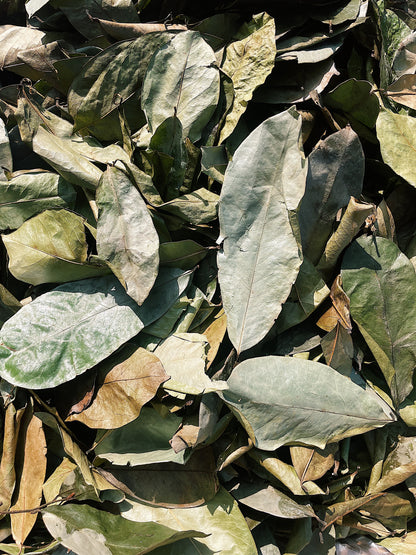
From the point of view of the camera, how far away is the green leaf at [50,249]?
0.67 meters

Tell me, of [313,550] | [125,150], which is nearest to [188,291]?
[125,150]

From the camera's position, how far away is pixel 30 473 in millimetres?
708

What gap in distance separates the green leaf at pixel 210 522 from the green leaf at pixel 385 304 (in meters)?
0.26

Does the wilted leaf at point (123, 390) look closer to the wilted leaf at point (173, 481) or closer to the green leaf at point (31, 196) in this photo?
the wilted leaf at point (173, 481)

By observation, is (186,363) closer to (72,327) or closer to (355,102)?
(72,327)

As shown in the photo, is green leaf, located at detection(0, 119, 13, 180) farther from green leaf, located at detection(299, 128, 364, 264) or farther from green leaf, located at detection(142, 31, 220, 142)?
green leaf, located at detection(299, 128, 364, 264)

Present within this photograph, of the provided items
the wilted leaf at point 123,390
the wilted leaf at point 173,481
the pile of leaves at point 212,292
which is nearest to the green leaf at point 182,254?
the pile of leaves at point 212,292

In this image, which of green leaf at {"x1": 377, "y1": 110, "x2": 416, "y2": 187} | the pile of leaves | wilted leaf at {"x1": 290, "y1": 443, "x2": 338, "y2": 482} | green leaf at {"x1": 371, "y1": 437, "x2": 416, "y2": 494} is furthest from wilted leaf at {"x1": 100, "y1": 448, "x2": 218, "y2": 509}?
green leaf at {"x1": 377, "y1": 110, "x2": 416, "y2": 187}

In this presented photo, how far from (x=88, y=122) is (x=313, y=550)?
0.66 m

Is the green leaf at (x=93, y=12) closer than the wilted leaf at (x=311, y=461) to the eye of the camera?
No

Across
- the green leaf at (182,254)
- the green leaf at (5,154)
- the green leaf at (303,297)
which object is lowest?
the green leaf at (303,297)

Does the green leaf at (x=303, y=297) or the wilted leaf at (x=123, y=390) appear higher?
the green leaf at (x=303, y=297)

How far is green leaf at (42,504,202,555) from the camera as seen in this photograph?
61 centimetres

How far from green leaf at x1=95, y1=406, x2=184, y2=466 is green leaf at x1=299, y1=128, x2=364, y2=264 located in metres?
0.29
